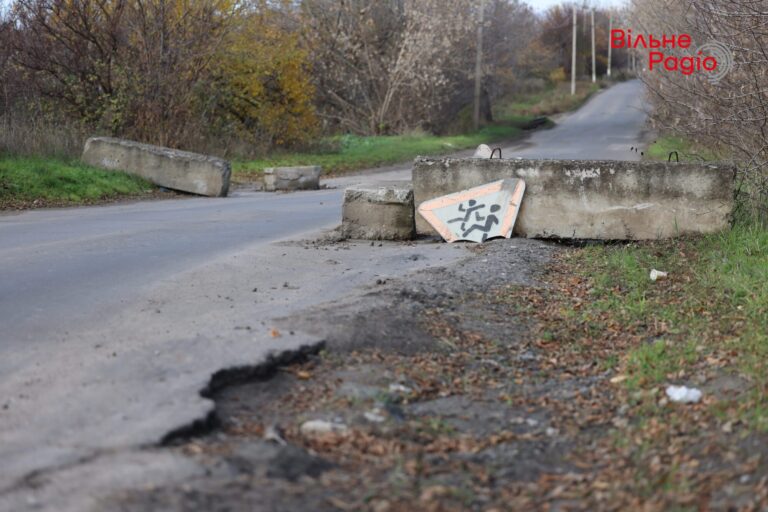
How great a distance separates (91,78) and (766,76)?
15529 mm

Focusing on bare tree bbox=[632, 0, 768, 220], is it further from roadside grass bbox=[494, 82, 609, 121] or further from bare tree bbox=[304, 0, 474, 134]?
roadside grass bbox=[494, 82, 609, 121]

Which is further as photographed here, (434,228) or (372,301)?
(434,228)

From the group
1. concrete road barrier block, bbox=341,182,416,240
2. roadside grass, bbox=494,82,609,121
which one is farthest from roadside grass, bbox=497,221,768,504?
roadside grass, bbox=494,82,609,121

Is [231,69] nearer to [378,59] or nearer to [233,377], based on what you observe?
[378,59]

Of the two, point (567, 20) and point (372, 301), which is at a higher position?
point (567, 20)

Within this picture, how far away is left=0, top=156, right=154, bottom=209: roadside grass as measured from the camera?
15.2 metres

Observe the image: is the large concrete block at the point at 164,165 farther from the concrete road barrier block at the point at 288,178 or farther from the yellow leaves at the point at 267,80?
the yellow leaves at the point at 267,80

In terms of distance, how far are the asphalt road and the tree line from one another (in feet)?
25.0

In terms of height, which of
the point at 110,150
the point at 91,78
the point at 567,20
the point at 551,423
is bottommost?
the point at 551,423

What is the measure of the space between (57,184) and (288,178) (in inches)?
203

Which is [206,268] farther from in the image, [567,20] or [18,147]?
[567,20]

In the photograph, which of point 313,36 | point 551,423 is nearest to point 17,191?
point 551,423

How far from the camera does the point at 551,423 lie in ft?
17.5

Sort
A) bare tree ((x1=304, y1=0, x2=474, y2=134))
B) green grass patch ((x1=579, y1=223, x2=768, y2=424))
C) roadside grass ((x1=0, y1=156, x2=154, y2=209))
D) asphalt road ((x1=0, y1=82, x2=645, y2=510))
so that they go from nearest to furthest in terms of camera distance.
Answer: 1. asphalt road ((x1=0, y1=82, x2=645, y2=510))
2. green grass patch ((x1=579, y1=223, x2=768, y2=424))
3. roadside grass ((x1=0, y1=156, x2=154, y2=209))
4. bare tree ((x1=304, y1=0, x2=474, y2=134))
